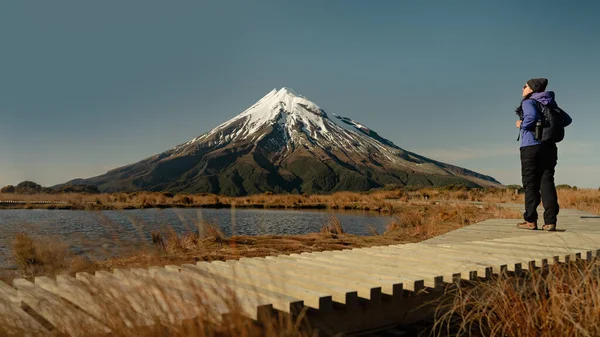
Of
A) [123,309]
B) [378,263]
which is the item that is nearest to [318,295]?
[123,309]

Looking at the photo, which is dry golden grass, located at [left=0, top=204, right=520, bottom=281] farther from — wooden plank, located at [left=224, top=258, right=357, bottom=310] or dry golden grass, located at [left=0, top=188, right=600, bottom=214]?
dry golden grass, located at [left=0, top=188, right=600, bottom=214]

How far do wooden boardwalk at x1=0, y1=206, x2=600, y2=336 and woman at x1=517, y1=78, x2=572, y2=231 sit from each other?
2028mm

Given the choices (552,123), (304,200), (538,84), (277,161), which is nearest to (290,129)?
(277,161)

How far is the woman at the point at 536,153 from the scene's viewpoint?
564 cm

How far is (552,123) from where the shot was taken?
5.49 meters

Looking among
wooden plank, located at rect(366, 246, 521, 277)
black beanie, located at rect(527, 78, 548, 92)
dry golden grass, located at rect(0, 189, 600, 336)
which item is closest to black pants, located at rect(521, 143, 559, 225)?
black beanie, located at rect(527, 78, 548, 92)

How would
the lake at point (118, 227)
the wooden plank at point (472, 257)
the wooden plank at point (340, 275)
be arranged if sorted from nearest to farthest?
the wooden plank at point (340, 275)
the wooden plank at point (472, 257)
the lake at point (118, 227)

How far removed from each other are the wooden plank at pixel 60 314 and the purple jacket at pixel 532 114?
17.9 feet

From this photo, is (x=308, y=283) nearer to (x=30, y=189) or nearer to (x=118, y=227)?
(x=118, y=227)

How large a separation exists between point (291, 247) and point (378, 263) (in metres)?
3.51

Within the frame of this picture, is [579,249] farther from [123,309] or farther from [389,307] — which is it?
[123,309]

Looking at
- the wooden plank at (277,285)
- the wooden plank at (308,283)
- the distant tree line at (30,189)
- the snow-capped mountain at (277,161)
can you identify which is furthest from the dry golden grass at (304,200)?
the snow-capped mountain at (277,161)

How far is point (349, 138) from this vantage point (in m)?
114

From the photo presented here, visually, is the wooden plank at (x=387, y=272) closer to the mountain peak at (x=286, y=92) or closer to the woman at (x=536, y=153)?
the woman at (x=536, y=153)
